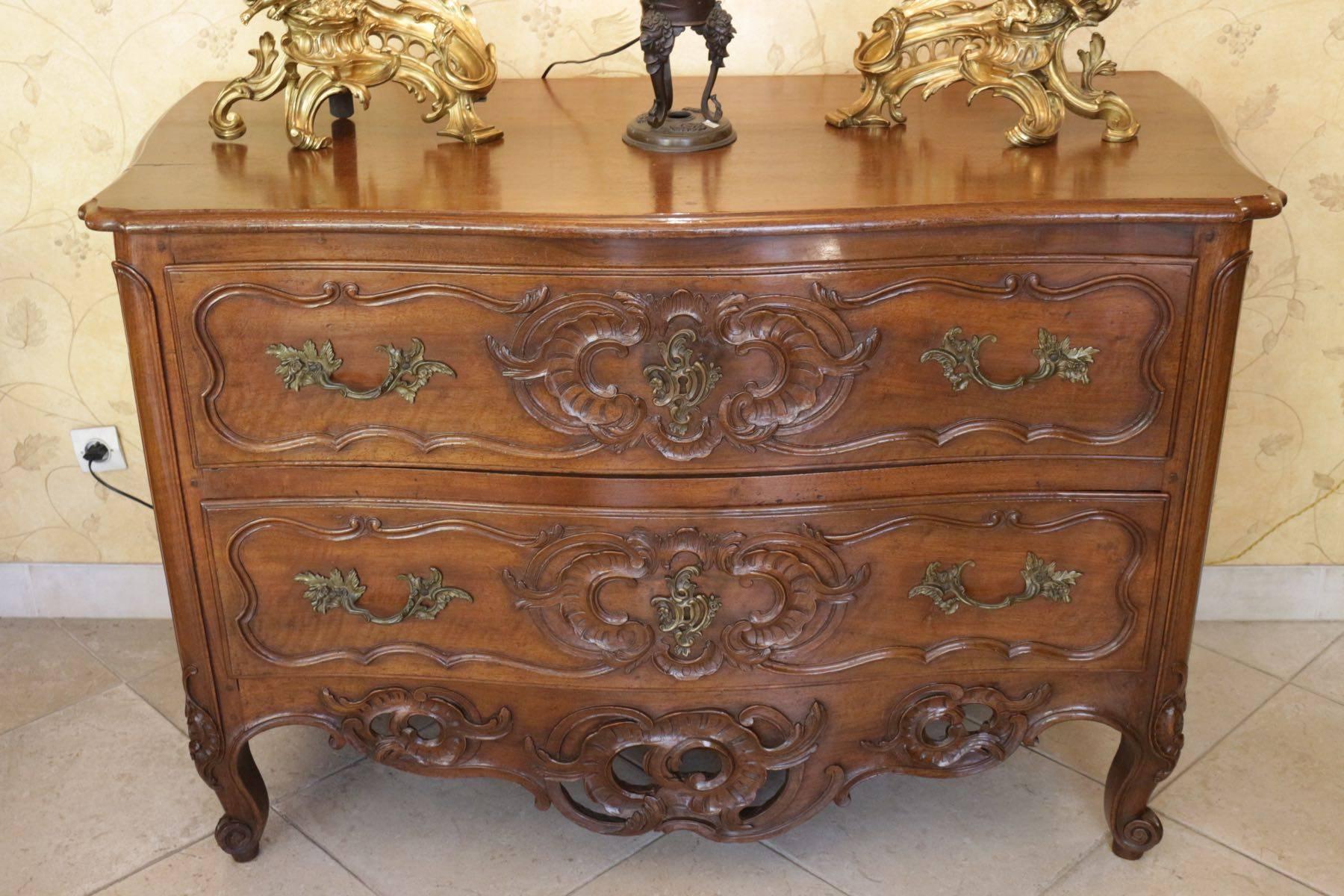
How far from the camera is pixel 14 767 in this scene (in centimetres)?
199

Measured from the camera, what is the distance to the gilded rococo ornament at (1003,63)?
1567mm

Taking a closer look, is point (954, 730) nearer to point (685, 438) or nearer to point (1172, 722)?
point (1172, 722)

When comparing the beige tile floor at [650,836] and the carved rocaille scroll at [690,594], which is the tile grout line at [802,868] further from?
the carved rocaille scroll at [690,594]

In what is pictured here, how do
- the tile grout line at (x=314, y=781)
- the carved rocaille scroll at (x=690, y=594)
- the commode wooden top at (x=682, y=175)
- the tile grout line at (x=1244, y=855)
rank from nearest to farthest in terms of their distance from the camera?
the commode wooden top at (x=682, y=175)
the carved rocaille scroll at (x=690, y=594)
the tile grout line at (x=1244, y=855)
the tile grout line at (x=314, y=781)

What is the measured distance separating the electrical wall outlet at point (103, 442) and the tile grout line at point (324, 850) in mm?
723

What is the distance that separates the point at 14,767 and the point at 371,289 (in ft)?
3.65

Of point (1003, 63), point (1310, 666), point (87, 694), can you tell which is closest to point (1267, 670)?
point (1310, 666)

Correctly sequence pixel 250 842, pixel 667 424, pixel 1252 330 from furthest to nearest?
1. pixel 1252 330
2. pixel 250 842
3. pixel 667 424

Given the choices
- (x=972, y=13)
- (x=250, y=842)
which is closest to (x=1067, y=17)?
(x=972, y=13)

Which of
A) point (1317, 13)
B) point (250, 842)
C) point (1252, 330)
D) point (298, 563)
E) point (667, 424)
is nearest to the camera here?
point (667, 424)

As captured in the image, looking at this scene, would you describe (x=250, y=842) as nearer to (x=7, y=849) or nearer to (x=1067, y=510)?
(x=7, y=849)

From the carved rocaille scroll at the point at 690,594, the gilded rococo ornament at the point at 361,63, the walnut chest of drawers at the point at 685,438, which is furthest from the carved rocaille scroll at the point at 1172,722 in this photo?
the gilded rococo ornament at the point at 361,63

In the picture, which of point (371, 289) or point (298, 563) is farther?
point (298, 563)

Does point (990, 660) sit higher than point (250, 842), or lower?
higher
